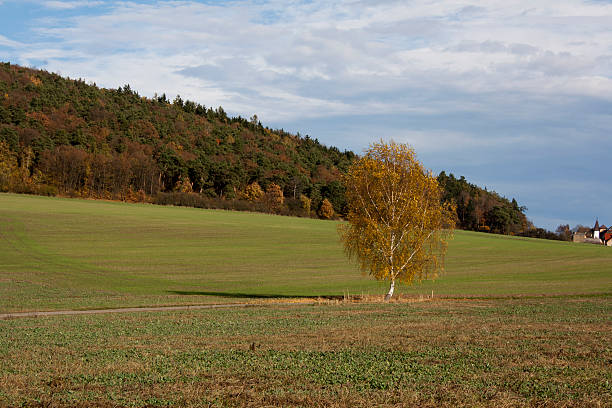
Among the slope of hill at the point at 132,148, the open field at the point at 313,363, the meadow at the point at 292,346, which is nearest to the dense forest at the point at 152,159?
the slope of hill at the point at 132,148

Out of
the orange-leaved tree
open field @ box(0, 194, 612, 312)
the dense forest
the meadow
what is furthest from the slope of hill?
the orange-leaved tree

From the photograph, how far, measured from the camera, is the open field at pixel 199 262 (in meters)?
37.5

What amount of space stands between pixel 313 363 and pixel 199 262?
45.0 meters

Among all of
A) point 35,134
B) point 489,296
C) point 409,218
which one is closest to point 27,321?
point 409,218

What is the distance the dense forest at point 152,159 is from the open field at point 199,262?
2136 cm

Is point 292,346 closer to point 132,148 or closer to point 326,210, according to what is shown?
point 326,210

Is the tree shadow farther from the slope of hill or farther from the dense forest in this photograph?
the slope of hill

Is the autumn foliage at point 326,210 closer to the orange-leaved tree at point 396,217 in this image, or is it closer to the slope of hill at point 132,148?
the slope of hill at point 132,148

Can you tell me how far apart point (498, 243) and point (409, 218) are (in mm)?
57278

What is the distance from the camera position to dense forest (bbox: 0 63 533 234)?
376 feet

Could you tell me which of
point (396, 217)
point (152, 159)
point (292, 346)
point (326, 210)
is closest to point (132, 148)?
point (152, 159)

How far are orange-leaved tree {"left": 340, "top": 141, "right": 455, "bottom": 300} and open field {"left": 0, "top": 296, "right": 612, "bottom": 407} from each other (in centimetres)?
1552

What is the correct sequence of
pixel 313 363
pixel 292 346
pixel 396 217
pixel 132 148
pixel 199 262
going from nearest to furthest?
pixel 313 363
pixel 292 346
pixel 396 217
pixel 199 262
pixel 132 148

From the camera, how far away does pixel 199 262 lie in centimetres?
5516
